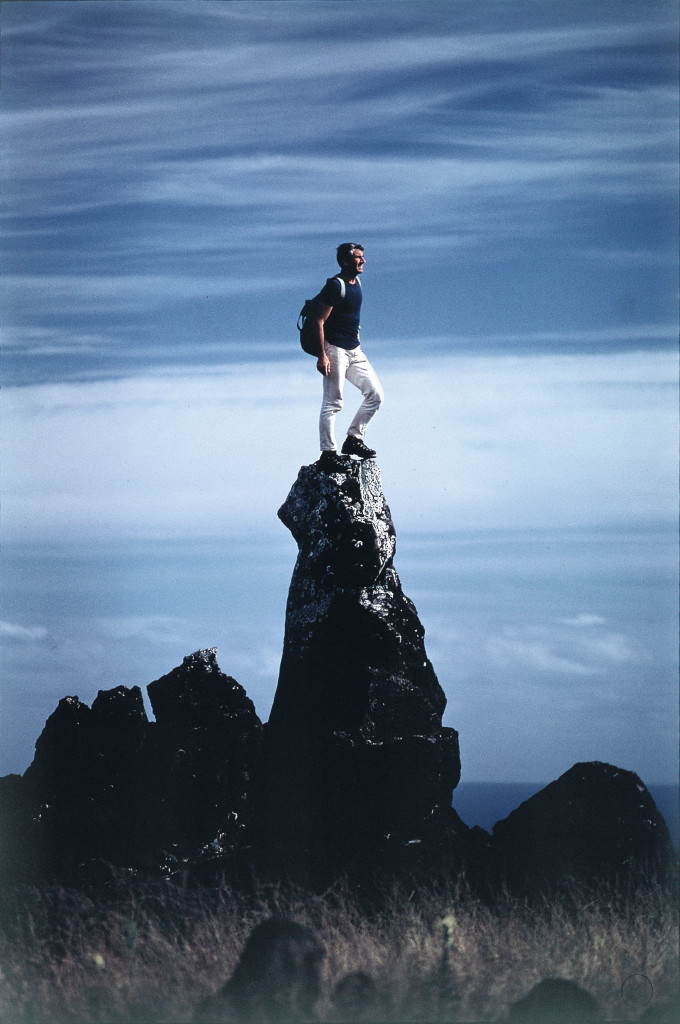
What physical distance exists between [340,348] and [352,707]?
2.94 metres

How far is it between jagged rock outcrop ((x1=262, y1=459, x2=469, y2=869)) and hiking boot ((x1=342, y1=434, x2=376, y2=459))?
0.08 meters

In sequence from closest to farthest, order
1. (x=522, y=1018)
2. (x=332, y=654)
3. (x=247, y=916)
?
(x=522, y=1018)
(x=247, y=916)
(x=332, y=654)

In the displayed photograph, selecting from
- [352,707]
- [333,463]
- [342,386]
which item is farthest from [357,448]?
Answer: [352,707]

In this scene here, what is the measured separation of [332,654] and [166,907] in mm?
2370

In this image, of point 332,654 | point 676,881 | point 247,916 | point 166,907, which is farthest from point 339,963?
point 676,881

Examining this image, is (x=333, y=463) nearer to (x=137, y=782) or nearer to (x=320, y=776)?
(x=320, y=776)

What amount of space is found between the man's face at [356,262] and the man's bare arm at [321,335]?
0.39 meters

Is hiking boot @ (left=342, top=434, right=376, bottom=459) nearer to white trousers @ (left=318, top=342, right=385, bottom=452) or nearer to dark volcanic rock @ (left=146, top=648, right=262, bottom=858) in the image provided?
white trousers @ (left=318, top=342, right=385, bottom=452)

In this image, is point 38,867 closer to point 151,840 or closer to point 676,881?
point 151,840

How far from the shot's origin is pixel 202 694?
33.3ft

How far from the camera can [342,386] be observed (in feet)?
32.1

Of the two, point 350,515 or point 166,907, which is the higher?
point 350,515

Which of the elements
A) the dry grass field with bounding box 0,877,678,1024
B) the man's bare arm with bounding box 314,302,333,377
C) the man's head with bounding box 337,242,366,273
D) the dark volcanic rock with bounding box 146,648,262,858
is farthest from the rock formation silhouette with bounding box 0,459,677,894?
the man's head with bounding box 337,242,366,273

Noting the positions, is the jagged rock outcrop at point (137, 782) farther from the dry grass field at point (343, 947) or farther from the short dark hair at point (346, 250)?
the short dark hair at point (346, 250)
